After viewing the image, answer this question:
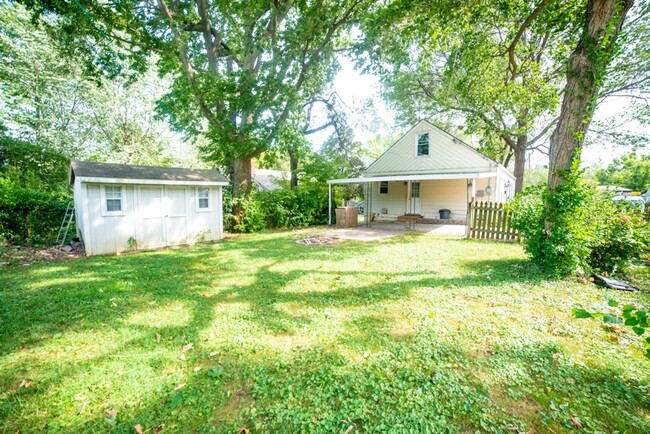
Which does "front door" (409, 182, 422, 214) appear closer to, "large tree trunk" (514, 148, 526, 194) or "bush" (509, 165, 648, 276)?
"large tree trunk" (514, 148, 526, 194)

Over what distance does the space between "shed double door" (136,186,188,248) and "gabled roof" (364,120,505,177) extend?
12.1m

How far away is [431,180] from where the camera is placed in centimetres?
1617

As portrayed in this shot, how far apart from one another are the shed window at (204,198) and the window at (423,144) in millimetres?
12049

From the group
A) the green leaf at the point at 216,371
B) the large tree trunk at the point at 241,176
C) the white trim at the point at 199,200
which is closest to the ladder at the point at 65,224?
the white trim at the point at 199,200

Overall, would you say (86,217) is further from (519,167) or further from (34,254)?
(519,167)

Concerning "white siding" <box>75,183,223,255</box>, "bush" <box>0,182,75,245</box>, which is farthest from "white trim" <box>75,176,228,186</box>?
"bush" <box>0,182,75,245</box>

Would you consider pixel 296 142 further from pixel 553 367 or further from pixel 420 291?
pixel 553 367

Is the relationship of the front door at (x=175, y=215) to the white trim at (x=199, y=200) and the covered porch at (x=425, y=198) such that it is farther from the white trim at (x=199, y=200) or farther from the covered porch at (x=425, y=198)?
the covered porch at (x=425, y=198)

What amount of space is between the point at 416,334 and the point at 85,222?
9513 millimetres

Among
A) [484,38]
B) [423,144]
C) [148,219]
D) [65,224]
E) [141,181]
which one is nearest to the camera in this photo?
[484,38]

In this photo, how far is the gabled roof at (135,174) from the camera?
8.09 m

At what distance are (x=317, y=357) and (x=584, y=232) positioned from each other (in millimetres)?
5592

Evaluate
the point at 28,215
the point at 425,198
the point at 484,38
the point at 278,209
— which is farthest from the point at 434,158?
the point at 28,215

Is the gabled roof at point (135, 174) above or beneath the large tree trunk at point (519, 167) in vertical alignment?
beneath
